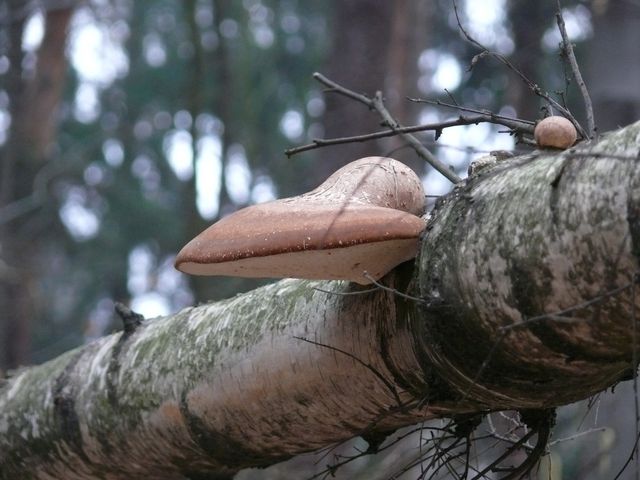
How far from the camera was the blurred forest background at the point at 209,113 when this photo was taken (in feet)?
16.8

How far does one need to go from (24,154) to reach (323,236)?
8334mm

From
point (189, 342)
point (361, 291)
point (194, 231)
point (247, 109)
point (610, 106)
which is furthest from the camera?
point (247, 109)

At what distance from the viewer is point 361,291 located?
1.56m

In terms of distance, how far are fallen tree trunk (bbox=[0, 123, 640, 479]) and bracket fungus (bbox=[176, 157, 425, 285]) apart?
7 centimetres

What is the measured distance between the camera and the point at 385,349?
1604 millimetres

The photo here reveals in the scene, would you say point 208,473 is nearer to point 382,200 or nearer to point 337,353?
point 337,353

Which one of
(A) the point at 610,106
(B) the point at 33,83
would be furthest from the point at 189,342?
(B) the point at 33,83

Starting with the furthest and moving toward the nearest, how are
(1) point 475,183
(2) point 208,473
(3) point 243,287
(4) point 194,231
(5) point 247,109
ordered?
(5) point 247,109
(3) point 243,287
(4) point 194,231
(2) point 208,473
(1) point 475,183

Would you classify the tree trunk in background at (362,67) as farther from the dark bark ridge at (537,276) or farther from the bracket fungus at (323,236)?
the dark bark ridge at (537,276)

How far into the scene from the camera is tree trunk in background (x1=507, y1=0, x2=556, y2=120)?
28.5ft

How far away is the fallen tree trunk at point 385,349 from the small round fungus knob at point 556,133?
30 mm

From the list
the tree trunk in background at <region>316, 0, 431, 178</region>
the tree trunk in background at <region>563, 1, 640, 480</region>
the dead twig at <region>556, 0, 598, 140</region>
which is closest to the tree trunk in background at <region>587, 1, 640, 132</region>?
the tree trunk in background at <region>563, 1, 640, 480</region>

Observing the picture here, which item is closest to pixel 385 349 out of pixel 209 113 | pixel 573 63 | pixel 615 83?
pixel 573 63

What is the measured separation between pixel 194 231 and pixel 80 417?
346cm
